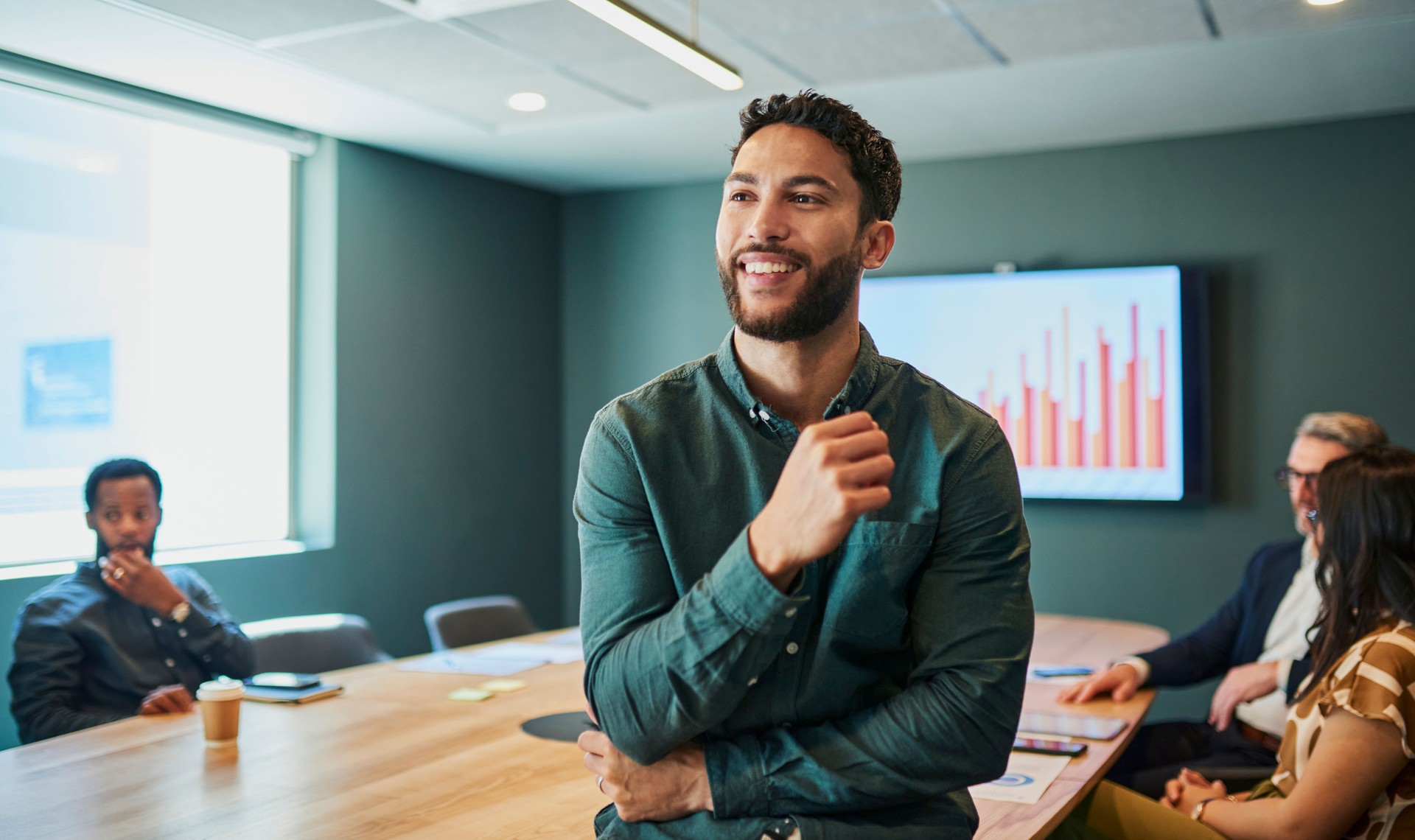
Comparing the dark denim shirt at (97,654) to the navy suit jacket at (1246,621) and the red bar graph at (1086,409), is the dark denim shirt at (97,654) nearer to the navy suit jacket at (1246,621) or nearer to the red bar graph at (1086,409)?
the navy suit jacket at (1246,621)

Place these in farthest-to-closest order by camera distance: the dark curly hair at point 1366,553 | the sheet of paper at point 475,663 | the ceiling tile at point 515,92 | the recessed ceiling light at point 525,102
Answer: the recessed ceiling light at point 525,102
the ceiling tile at point 515,92
the sheet of paper at point 475,663
the dark curly hair at point 1366,553

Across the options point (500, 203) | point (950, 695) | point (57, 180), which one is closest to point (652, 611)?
point (950, 695)

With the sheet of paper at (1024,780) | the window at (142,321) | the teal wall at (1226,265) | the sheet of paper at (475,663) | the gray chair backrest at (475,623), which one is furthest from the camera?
the teal wall at (1226,265)

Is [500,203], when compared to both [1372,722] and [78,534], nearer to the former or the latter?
[78,534]

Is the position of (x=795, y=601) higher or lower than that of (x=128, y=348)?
lower

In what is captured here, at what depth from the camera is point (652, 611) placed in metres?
1.25

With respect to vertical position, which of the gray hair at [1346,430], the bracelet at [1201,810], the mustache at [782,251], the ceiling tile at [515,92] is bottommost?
the bracelet at [1201,810]

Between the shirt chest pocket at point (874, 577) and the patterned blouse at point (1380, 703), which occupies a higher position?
the shirt chest pocket at point (874, 577)

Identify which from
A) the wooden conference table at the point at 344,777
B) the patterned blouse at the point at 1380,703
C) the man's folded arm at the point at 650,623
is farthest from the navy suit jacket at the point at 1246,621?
the man's folded arm at the point at 650,623

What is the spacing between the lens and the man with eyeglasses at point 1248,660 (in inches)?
118

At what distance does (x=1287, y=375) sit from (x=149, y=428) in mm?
4648

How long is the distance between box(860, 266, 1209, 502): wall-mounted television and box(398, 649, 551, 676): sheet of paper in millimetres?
2697

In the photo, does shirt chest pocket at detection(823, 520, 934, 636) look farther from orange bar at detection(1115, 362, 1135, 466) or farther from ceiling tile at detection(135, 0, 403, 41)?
orange bar at detection(1115, 362, 1135, 466)

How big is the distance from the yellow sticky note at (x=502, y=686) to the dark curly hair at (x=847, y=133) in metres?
1.80
